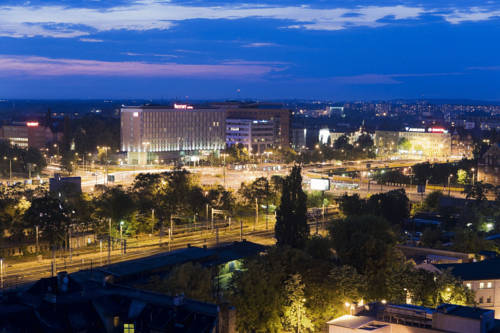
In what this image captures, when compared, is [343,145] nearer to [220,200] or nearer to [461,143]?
[461,143]

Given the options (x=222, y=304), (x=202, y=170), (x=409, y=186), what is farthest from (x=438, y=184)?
(x=222, y=304)

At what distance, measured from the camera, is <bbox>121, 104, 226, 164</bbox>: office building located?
407 ft

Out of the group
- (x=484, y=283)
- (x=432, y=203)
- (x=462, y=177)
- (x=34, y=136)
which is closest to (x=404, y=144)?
(x=462, y=177)

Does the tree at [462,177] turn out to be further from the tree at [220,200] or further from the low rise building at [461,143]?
the low rise building at [461,143]

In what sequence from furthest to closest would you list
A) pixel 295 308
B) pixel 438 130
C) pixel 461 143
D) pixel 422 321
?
1. pixel 438 130
2. pixel 461 143
3. pixel 295 308
4. pixel 422 321

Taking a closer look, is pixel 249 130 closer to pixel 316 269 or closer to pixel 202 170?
pixel 202 170

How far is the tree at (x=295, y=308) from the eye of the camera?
29609 millimetres

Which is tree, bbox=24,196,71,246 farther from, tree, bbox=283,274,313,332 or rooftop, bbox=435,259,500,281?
rooftop, bbox=435,259,500,281

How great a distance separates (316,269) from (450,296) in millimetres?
6005

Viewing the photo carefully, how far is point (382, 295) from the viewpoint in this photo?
3284cm

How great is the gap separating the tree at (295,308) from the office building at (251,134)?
10919 cm

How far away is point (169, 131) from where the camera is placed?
426 feet

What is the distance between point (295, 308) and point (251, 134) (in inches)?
4376

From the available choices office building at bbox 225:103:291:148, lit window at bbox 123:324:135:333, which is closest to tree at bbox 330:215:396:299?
lit window at bbox 123:324:135:333
